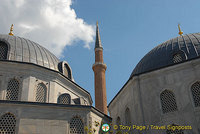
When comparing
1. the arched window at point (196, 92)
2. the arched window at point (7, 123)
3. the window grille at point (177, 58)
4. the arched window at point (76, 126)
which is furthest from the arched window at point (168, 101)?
the arched window at point (7, 123)

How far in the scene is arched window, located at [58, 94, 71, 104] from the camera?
1373 centimetres

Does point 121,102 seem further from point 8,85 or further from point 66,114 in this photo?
point 8,85

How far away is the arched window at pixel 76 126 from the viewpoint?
432 inches

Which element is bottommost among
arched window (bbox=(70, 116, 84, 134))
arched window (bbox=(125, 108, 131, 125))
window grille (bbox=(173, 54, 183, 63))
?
arched window (bbox=(70, 116, 84, 134))

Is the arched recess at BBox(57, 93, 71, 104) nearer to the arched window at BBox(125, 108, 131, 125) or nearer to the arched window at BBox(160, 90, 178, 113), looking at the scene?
the arched window at BBox(125, 108, 131, 125)

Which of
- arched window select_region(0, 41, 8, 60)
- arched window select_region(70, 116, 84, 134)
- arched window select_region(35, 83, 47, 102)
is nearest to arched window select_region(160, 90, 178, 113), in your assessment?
arched window select_region(70, 116, 84, 134)

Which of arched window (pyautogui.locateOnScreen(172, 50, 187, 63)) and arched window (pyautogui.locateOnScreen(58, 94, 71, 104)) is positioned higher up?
arched window (pyautogui.locateOnScreen(172, 50, 187, 63))

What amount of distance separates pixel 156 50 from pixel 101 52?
31.5ft

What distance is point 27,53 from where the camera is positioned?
47.1 ft

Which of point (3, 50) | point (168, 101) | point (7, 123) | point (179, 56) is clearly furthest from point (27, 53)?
point (179, 56)

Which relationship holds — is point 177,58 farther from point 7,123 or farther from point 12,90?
point 7,123

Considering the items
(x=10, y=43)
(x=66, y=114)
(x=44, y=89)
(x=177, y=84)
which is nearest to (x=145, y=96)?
(x=177, y=84)

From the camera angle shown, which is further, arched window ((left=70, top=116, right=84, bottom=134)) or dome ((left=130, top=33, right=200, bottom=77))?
dome ((left=130, top=33, right=200, bottom=77))

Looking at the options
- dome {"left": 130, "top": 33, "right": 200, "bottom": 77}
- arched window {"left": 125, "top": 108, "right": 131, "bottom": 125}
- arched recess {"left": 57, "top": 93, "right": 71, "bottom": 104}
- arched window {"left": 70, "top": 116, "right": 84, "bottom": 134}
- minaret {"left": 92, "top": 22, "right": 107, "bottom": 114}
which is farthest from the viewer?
minaret {"left": 92, "top": 22, "right": 107, "bottom": 114}
